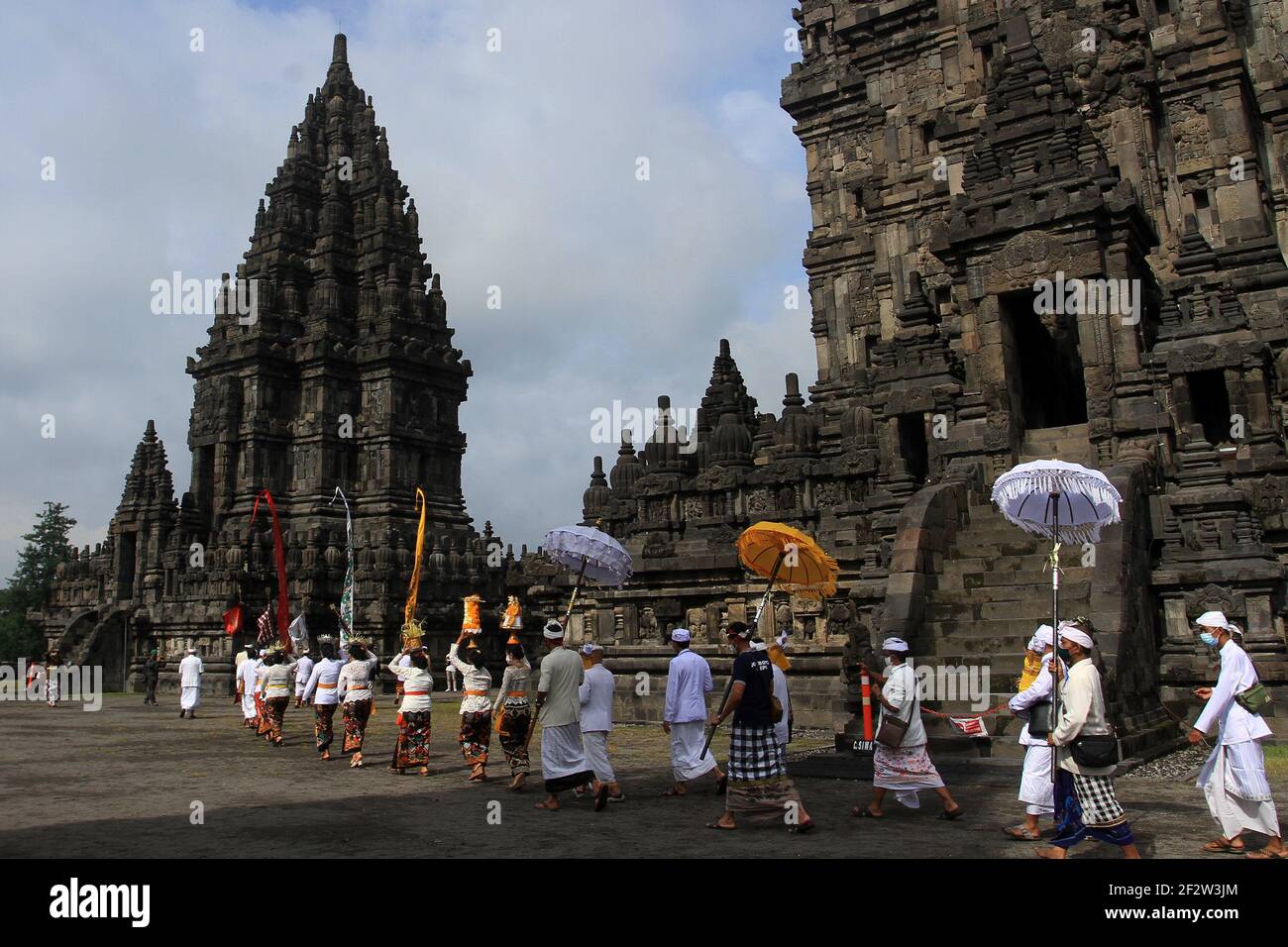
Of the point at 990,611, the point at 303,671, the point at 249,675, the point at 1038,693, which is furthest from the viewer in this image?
the point at 303,671

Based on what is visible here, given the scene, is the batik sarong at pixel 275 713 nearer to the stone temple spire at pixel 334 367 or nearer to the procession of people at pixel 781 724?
the procession of people at pixel 781 724

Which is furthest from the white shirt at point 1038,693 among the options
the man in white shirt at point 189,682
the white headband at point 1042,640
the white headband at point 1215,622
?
the man in white shirt at point 189,682

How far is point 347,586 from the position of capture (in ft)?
127

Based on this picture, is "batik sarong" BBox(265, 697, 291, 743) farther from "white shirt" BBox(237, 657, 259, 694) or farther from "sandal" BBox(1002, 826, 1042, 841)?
"sandal" BBox(1002, 826, 1042, 841)

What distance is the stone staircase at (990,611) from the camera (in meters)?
13.9

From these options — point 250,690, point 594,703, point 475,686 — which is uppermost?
point 475,686

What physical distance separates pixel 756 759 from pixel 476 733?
187 inches

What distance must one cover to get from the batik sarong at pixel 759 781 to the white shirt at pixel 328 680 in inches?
316

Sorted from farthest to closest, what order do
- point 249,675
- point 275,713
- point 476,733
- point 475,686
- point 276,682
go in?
point 249,675 → point 276,682 → point 275,713 → point 475,686 → point 476,733

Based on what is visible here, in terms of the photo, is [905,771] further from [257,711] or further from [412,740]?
[257,711]

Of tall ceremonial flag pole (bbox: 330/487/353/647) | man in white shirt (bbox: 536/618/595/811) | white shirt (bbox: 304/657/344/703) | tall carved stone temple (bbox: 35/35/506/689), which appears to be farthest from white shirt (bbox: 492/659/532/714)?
tall carved stone temple (bbox: 35/35/506/689)

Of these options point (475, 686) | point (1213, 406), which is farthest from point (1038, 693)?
point (1213, 406)

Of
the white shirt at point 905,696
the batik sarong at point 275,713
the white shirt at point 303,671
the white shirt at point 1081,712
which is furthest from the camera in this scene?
the white shirt at point 303,671
